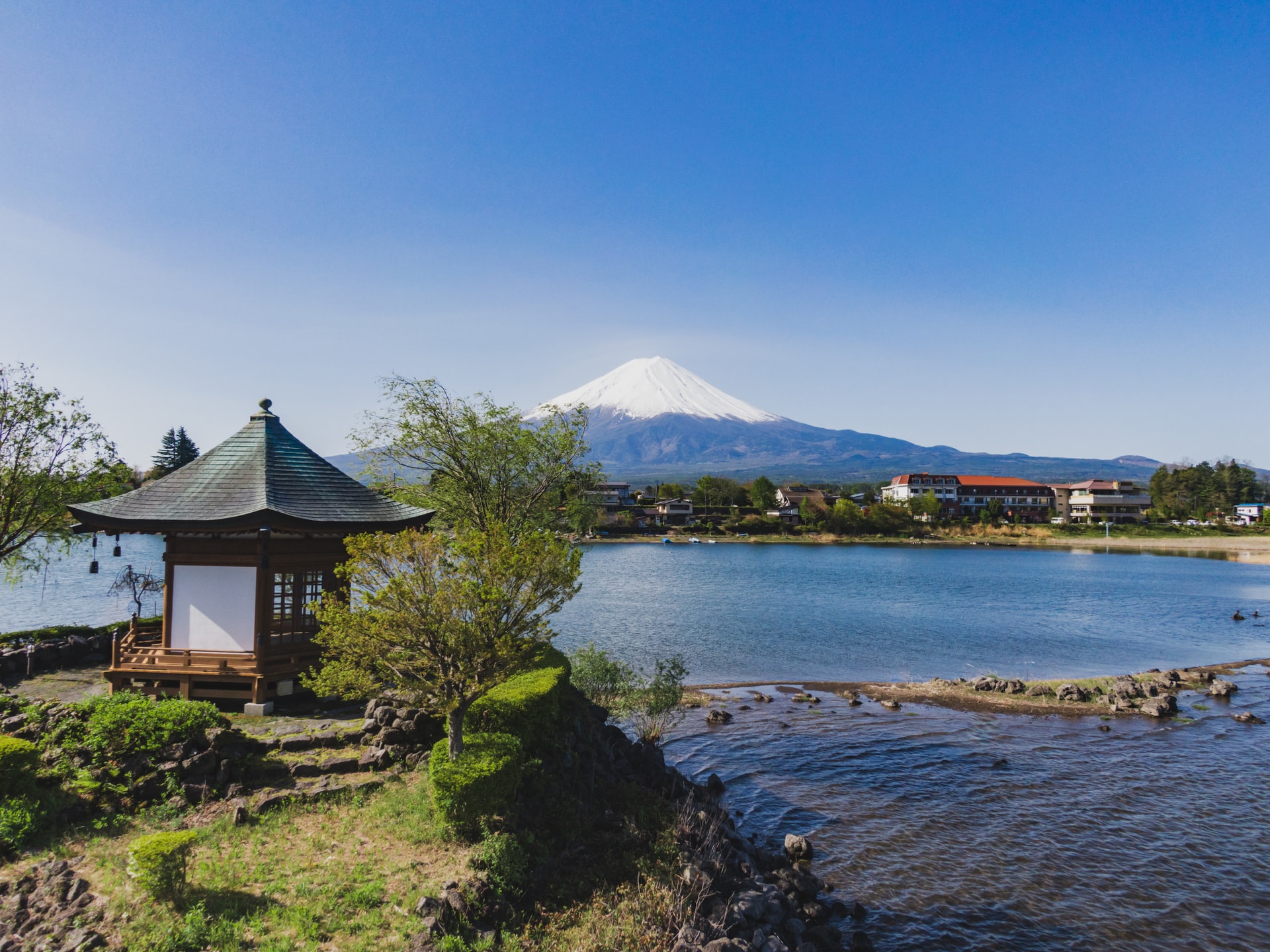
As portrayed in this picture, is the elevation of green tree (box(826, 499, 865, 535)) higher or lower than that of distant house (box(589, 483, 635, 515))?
lower

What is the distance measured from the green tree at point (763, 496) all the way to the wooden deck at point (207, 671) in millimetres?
115343

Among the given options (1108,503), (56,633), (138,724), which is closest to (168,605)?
(138,724)

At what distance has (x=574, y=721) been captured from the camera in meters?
15.7

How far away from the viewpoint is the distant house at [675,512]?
130m

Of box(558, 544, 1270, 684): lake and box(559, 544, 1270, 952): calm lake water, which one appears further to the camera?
box(558, 544, 1270, 684): lake

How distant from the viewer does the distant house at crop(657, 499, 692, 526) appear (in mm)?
130000

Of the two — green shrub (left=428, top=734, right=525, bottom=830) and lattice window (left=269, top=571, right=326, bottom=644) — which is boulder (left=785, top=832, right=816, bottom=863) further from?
lattice window (left=269, top=571, right=326, bottom=644)

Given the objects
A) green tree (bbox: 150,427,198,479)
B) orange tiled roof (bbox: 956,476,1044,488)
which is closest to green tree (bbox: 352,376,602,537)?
green tree (bbox: 150,427,198,479)

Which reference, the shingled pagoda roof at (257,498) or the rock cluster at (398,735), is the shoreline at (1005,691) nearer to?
the rock cluster at (398,735)

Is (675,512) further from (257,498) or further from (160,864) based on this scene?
(160,864)

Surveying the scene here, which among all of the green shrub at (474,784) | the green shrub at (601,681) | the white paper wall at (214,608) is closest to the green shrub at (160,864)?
the green shrub at (474,784)

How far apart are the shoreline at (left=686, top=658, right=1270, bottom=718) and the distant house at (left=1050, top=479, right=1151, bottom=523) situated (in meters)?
123

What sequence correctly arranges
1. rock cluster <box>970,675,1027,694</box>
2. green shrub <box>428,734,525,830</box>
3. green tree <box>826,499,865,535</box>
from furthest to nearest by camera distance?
green tree <box>826,499,865,535</box> < rock cluster <box>970,675,1027,694</box> < green shrub <box>428,734,525,830</box>

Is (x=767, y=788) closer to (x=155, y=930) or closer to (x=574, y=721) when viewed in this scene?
(x=574, y=721)
